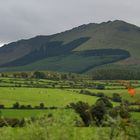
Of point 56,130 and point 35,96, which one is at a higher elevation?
point 56,130

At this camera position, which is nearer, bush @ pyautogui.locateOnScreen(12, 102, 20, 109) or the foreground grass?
the foreground grass

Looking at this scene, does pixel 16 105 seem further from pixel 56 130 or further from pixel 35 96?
pixel 56 130

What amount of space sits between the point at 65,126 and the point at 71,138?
2.30ft

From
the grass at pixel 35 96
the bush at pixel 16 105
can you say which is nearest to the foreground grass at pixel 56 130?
the bush at pixel 16 105

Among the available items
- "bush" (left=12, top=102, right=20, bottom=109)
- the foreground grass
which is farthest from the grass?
the foreground grass

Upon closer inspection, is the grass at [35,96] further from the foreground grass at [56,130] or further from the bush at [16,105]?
the foreground grass at [56,130]

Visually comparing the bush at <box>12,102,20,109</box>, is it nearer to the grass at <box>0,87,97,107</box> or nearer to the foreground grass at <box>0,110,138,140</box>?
the grass at <box>0,87,97,107</box>

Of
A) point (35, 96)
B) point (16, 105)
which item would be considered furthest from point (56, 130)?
point (35, 96)

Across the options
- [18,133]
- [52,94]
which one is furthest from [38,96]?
[18,133]

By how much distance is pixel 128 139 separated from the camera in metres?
21.7

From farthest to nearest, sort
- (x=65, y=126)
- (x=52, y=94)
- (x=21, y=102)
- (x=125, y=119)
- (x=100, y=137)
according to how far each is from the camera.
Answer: (x=52, y=94) < (x=21, y=102) < (x=65, y=126) < (x=100, y=137) < (x=125, y=119)

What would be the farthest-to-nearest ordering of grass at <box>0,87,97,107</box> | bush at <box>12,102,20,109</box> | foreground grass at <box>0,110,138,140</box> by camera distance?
grass at <box>0,87,97,107</box> < bush at <box>12,102,20,109</box> < foreground grass at <box>0,110,138,140</box>

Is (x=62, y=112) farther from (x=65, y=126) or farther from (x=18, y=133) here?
(x=18, y=133)

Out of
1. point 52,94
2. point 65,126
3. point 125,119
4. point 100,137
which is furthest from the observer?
point 52,94
